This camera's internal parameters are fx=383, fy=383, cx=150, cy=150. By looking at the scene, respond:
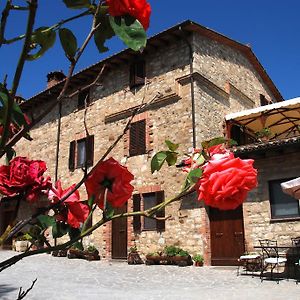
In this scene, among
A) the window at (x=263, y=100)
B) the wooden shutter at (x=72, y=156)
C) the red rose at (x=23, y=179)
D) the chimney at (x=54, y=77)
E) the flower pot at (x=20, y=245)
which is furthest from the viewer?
the chimney at (x=54, y=77)

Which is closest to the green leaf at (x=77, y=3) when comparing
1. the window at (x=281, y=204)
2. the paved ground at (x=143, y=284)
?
the paved ground at (x=143, y=284)

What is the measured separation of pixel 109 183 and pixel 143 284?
26.5 ft

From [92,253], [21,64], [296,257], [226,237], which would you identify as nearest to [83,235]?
[21,64]

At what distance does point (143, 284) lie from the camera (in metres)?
8.70

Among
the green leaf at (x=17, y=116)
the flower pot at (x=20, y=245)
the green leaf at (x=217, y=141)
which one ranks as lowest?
the flower pot at (x=20, y=245)

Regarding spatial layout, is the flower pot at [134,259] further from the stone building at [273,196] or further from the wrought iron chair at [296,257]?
the wrought iron chair at [296,257]

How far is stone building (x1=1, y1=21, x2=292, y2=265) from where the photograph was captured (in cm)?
1314

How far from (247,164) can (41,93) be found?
18.5 m

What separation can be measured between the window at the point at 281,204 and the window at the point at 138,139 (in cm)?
513

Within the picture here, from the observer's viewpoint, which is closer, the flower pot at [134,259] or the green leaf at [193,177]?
the green leaf at [193,177]

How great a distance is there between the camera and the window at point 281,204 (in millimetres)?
11398

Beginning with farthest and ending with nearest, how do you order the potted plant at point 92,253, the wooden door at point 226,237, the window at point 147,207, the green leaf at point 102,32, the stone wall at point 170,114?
the potted plant at point 92,253
the window at point 147,207
the stone wall at point 170,114
the wooden door at point 226,237
the green leaf at point 102,32

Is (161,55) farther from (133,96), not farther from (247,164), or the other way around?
(247,164)

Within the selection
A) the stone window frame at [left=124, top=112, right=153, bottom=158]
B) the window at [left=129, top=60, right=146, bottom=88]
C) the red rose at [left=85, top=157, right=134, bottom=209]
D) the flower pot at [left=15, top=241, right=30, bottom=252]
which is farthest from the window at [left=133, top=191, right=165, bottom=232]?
the red rose at [left=85, top=157, right=134, bottom=209]
